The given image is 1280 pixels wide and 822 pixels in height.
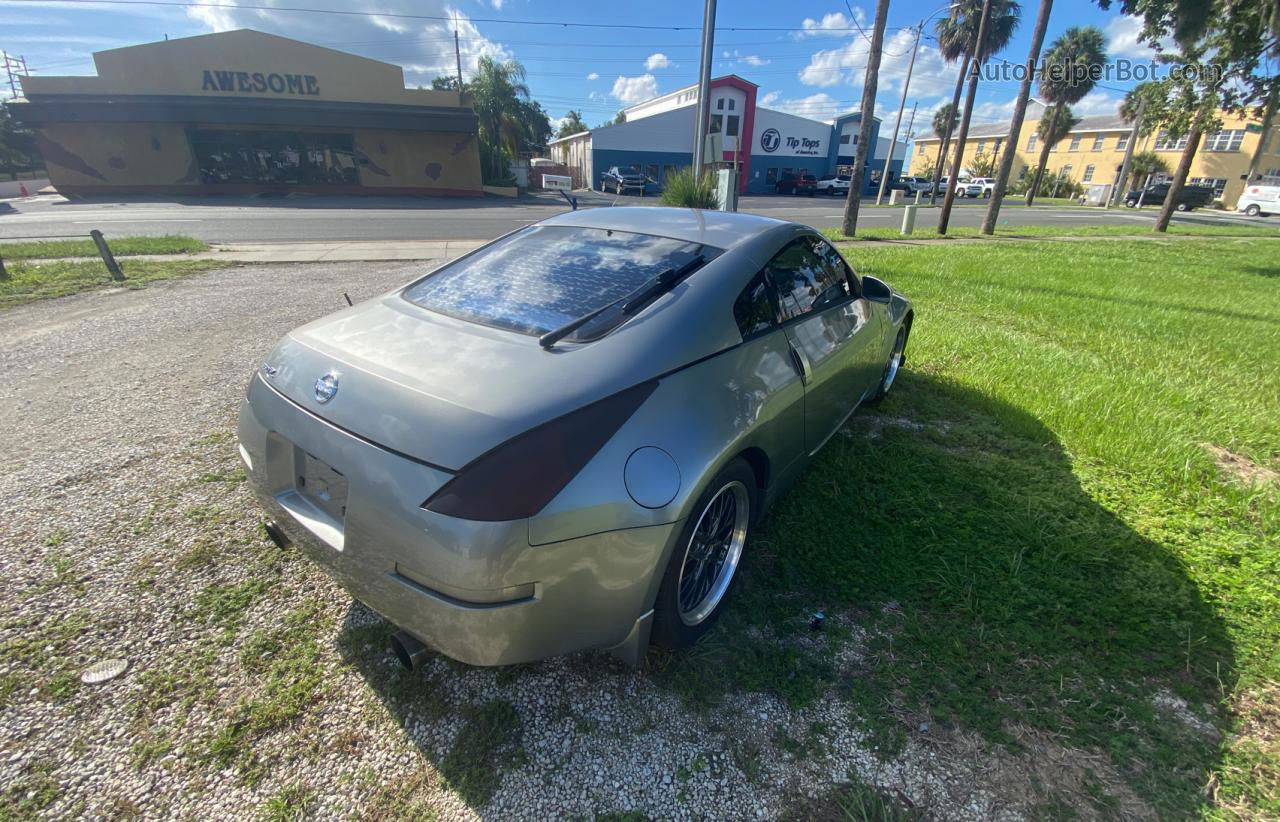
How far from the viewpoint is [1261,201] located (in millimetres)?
36094

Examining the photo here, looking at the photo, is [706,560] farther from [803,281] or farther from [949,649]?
[803,281]

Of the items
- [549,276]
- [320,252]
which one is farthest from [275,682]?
[320,252]

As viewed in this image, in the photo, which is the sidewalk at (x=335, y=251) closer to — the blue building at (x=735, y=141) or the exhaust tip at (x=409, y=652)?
the exhaust tip at (x=409, y=652)

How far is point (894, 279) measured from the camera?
29.9 feet

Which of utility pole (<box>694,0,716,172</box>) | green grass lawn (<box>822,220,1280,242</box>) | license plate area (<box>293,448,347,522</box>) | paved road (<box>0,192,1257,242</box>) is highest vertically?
utility pole (<box>694,0,716,172</box>)

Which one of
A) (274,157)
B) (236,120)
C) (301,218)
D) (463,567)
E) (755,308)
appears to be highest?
(236,120)

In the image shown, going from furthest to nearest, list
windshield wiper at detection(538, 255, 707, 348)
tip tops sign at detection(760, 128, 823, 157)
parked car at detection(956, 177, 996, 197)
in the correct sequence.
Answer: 1. parked car at detection(956, 177, 996, 197)
2. tip tops sign at detection(760, 128, 823, 157)
3. windshield wiper at detection(538, 255, 707, 348)

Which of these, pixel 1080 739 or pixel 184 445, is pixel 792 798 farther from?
pixel 184 445

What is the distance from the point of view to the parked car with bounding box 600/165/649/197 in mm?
37125

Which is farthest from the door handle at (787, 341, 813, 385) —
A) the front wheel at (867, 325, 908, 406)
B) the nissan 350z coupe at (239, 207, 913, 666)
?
the front wheel at (867, 325, 908, 406)

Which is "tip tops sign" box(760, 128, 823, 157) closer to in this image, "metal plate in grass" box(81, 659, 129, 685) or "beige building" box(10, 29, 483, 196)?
"beige building" box(10, 29, 483, 196)

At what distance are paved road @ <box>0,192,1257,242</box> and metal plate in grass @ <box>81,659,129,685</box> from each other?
12.6m

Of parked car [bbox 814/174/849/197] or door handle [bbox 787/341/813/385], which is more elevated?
parked car [bbox 814/174/849/197]

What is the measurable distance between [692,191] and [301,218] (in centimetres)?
1418
